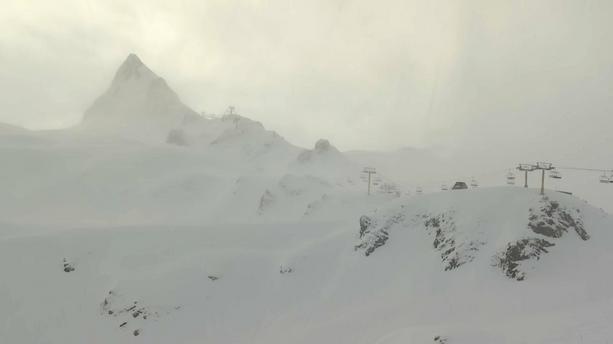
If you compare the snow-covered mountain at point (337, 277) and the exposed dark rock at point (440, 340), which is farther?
the snow-covered mountain at point (337, 277)

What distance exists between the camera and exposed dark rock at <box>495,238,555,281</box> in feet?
→ 113

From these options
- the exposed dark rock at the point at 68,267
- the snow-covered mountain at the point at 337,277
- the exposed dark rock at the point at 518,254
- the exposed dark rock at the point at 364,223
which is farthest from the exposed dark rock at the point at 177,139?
the exposed dark rock at the point at 518,254

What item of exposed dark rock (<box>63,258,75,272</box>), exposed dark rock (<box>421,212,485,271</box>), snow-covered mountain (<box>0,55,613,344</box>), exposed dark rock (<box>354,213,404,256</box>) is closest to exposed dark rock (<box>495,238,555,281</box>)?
snow-covered mountain (<box>0,55,613,344</box>)

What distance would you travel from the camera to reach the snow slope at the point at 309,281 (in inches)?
1228

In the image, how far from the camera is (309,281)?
4275 centimetres

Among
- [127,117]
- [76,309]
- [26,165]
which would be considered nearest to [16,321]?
[76,309]

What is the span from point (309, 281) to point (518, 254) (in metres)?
17.1

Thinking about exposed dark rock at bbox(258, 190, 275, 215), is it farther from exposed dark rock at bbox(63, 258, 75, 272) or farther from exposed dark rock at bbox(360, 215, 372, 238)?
exposed dark rock at bbox(63, 258, 75, 272)

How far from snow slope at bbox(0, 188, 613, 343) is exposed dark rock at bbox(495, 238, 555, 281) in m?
0.40

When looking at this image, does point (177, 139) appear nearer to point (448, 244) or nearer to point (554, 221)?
point (448, 244)

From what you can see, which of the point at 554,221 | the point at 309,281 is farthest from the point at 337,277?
the point at 554,221

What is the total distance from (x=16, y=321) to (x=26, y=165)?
65986 mm

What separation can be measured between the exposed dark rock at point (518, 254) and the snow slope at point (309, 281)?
15.6 inches

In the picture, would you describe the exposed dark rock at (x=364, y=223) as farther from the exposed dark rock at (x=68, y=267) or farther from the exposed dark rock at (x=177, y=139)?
the exposed dark rock at (x=177, y=139)
